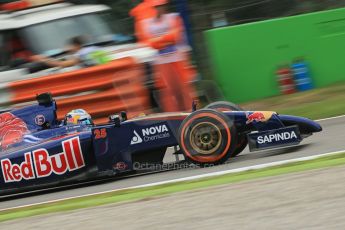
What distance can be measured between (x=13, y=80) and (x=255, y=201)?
24.0 ft

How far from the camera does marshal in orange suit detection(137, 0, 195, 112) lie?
11.3 meters

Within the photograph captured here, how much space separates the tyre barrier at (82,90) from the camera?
39.3 ft

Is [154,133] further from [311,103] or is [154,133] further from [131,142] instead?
[311,103]

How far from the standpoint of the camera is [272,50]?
12984 mm

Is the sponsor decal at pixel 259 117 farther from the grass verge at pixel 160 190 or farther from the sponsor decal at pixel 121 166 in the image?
the sponsor decal at pixel 121 166

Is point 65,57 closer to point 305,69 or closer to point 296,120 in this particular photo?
point 305,69

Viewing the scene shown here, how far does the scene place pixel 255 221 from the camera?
16.8 feet

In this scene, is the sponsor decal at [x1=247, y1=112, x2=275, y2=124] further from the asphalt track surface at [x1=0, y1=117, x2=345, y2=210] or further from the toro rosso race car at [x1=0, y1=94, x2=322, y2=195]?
the asphalt track surface at [x1=0, y1=117, x2=345, y2=210]

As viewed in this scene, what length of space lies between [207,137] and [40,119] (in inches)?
76.6

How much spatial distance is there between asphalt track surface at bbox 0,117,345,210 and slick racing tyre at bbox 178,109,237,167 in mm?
132

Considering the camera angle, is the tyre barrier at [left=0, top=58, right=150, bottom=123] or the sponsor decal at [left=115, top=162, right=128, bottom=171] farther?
the tyre barrier at [left=0, top=58, right=150, bottom=123]

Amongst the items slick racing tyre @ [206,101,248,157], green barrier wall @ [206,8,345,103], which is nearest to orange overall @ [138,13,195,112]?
green barrier wall @ [206,8,345,103]

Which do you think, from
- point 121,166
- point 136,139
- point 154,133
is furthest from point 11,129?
point 154,133

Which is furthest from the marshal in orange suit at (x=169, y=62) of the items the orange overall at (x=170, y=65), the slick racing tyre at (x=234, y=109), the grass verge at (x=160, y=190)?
the grass verge at (x=160, y=190)
